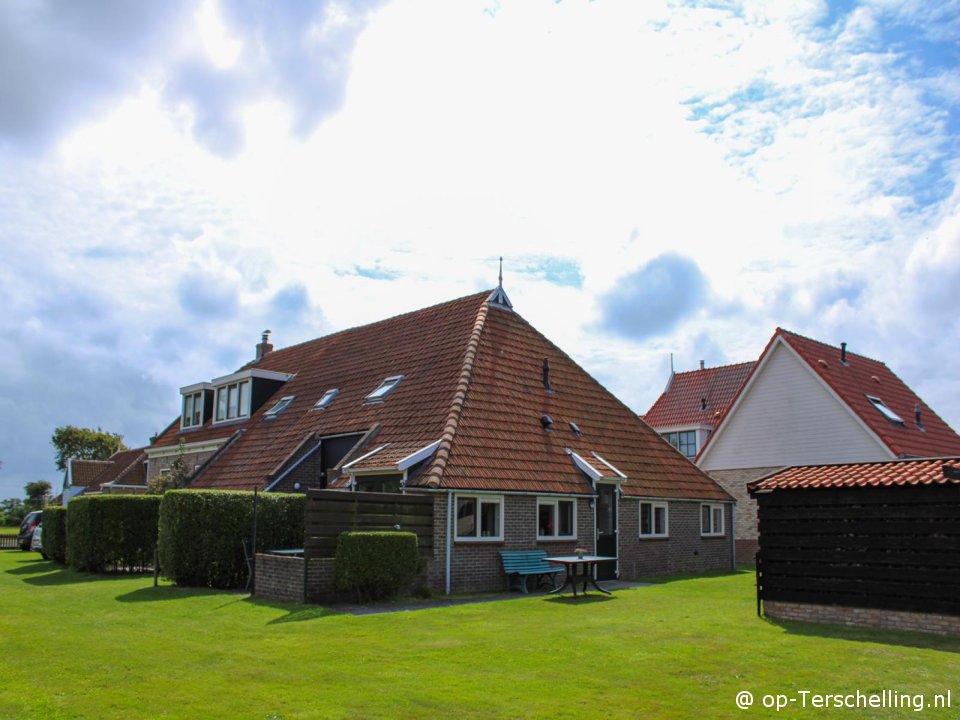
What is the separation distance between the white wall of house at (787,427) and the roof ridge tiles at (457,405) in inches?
509

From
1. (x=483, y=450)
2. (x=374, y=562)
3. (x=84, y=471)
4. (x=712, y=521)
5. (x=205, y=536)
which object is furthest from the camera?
(x=84, y=471)

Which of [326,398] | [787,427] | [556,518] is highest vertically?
[326,398]

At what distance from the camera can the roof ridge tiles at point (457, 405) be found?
18.9m

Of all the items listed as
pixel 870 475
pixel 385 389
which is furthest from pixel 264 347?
pixel 870 475

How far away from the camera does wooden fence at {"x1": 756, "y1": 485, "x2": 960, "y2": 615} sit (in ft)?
42.6

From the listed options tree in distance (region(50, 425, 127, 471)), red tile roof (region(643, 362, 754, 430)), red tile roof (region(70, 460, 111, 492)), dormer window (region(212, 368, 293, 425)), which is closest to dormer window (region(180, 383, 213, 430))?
dormer window (region(212, 368, 293, 425))

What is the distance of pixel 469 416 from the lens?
2134cm

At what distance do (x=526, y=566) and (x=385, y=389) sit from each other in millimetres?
7999

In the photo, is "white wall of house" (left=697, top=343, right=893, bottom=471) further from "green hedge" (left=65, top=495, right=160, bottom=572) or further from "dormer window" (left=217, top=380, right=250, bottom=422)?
"green hedge" (left=65, top=495, right=160, bottom=572)

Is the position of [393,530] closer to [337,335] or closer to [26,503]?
[337,335]

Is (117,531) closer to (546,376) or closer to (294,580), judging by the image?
(294,580)

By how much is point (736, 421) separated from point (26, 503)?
6989cm

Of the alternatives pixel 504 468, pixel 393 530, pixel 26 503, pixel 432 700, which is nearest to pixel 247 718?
→ pixel 432 700

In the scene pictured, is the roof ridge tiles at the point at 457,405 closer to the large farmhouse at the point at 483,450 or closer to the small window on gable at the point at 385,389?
the large farmhouse at the point at 483,450
